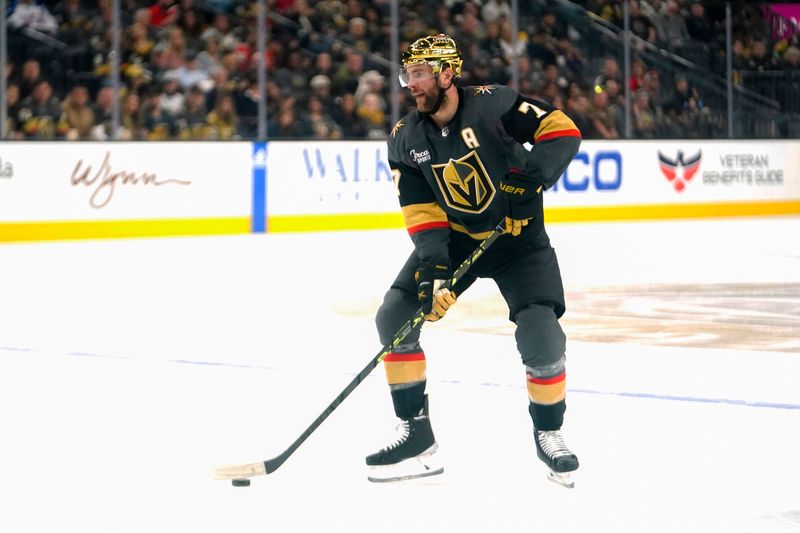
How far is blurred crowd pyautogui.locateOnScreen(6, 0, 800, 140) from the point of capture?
38.4 ft

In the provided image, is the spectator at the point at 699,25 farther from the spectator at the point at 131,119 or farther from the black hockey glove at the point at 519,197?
the black hockey glove at the point at 519,197

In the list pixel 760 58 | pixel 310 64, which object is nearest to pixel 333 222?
pixel 310 64

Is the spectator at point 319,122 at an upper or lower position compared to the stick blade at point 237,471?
upper

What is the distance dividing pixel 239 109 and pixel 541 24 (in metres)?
3.73

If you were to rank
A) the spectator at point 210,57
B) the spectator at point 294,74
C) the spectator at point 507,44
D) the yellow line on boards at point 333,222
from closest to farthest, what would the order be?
the spectator at point 210,57 < the spectator at point 294,74 < the yellow line on boards at point 333,222 < the spectator at point 507,44

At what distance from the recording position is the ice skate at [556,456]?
3523 mm

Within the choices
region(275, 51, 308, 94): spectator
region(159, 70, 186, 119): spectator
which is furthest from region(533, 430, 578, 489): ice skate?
region(275, 51, 308, 94): spectator

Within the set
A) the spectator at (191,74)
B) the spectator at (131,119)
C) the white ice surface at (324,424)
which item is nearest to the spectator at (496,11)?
the spectator at (191,74)

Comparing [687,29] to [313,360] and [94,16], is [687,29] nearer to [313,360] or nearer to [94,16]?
[94,16]

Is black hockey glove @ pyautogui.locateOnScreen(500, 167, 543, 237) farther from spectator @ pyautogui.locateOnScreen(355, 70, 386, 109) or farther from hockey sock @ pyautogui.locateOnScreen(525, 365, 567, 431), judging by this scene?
spectator @ pyautogui.locateOnScreen(355, 70, 386, 109)

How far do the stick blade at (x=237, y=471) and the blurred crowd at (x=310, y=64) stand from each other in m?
8.49

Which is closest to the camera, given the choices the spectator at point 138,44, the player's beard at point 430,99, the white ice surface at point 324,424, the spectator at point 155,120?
the white ice surface at point 324,424

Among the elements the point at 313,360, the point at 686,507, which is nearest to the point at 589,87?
the point at 313,360

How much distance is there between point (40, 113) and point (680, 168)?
725cm
